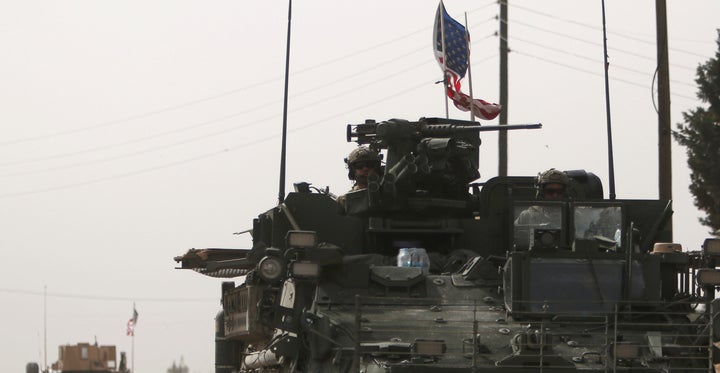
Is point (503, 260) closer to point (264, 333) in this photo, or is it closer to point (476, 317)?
point (476, 317)

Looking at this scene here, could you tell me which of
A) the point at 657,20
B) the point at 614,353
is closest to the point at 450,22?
the point at 657,20

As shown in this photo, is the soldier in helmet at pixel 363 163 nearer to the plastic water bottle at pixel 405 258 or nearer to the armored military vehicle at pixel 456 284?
the armored military vehicle at pixel 456 284

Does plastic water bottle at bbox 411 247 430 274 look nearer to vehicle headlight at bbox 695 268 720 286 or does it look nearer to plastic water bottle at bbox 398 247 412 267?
plastic water bottle at bbox 398 247 412 267

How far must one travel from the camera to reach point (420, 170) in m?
19.7

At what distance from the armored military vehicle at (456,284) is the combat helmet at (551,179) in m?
0.50

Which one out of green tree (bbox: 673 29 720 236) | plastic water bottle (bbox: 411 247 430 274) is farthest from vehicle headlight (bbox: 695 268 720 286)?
green tree (bbox: 673 29 720 236)

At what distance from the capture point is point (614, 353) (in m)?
15.8

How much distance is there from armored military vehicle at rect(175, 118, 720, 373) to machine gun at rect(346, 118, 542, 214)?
0.02 metres

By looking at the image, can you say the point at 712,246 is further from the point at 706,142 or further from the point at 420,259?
the point at 706,142

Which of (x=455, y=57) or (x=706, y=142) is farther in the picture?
(x=706, y=142)

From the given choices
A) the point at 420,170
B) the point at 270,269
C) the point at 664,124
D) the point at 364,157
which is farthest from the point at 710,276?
the point at 664,124

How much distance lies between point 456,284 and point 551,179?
2604mm

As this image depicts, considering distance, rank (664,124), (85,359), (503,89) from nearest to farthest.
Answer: (664,124) → (503,89) → (85,359)

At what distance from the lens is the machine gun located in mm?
19703
